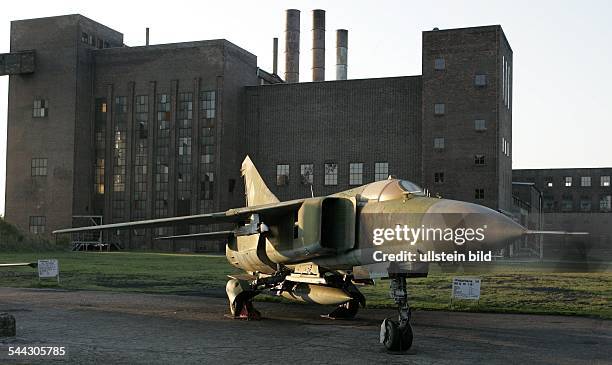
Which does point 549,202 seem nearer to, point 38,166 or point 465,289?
point 38,166

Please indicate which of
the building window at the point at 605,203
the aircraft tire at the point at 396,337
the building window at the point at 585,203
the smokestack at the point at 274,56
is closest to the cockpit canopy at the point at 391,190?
the aircraft tire at the point at 396,337

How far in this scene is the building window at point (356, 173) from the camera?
69.2 meters

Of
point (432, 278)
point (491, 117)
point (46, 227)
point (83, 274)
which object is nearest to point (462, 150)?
point (491, 117)

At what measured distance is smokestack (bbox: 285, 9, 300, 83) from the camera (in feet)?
282

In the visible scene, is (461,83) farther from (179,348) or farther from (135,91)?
(179,348)

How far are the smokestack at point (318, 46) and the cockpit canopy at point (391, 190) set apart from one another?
241ft

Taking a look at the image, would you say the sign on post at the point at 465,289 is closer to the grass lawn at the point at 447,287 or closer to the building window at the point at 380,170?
the grass lawn at the point at 447,287

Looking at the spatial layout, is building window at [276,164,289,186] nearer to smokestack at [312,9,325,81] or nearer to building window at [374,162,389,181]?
building window at [374,162,389,181]

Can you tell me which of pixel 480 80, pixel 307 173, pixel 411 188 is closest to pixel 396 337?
pixel 411 188

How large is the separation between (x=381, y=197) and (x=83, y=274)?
22.4 m

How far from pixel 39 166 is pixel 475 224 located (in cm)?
7321

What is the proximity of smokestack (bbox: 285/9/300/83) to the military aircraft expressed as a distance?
68.7m

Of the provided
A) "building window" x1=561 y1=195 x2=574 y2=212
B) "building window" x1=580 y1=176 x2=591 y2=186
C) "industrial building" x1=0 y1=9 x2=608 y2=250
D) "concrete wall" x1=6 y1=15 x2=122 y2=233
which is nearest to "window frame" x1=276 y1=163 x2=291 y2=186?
"industrial building" x1=0 y1=9 x2=608 y2=250

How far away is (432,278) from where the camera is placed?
29.4 metres
